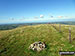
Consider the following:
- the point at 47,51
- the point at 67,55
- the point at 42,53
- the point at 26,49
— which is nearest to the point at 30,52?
the point at 26,49

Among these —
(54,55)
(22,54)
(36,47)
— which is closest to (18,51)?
(22,54)

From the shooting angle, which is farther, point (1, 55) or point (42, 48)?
point (42, 48)

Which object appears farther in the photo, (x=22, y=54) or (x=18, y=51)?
(x=18, y=51)

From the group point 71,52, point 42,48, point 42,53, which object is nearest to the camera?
point 71,52

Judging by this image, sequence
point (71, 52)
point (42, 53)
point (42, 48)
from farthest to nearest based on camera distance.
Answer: point (42, 48), point (42, 53), point (71, 52)

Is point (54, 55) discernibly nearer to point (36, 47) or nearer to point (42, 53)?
point (42, 53)

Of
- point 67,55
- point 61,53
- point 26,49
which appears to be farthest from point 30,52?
point 67,55

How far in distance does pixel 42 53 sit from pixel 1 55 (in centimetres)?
1479

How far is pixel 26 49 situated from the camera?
87.1 ft

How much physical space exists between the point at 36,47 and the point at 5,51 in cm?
1230

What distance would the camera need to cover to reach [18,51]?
83.4ft

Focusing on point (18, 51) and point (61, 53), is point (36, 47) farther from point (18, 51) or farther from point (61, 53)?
point (61, 53)

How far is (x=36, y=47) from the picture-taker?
2678 cm

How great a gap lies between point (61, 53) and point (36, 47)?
980cm
